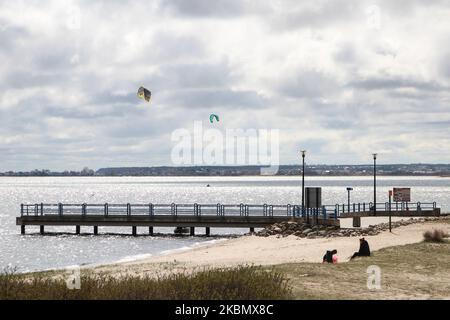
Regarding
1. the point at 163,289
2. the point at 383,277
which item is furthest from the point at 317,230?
the point at 163,289

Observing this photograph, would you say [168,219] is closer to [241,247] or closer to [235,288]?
[241,247]

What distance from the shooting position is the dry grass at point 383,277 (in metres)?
15.5

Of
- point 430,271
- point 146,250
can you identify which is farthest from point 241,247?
point 430,271

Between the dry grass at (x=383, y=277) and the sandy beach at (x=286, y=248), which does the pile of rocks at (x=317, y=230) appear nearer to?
the sandy beach at (x=286, y=248)

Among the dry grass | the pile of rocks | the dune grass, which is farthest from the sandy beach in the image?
the dune grass

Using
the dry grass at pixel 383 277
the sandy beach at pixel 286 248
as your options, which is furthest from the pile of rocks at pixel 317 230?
the dry grass at pixel 383 277

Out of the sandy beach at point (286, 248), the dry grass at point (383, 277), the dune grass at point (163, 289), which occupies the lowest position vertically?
the sandy beach at point (286, 248)

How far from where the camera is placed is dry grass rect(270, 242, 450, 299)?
15.5 m

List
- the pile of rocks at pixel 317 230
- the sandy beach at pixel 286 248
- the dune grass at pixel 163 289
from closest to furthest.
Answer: the dune grass at pixel 163 289 → the sandy beach at pixel 286 248 → the pile of rocks at pixel 317 230

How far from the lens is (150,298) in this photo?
42.1 ft

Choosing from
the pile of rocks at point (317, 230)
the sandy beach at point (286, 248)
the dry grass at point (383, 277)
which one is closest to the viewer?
the dry grass at point (383, 277)
